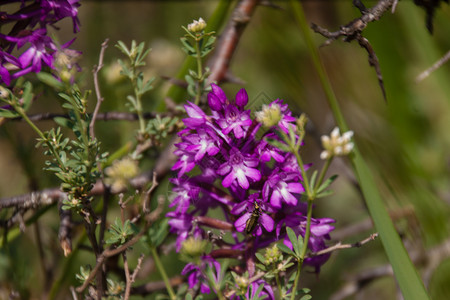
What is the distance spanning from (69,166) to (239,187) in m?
0.32

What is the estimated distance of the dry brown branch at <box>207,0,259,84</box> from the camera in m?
1.49

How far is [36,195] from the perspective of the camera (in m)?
1.21

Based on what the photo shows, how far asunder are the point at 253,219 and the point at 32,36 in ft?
1.85

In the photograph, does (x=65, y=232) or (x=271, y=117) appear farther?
(x=65, y=232)

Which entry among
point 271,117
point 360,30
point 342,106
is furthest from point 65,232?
point 342,106

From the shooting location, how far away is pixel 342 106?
1.90 m

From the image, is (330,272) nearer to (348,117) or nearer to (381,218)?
(348,117)

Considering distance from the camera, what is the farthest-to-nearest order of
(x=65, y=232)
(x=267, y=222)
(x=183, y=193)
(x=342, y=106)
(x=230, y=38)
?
(x=342, y=106), (x=230, y=38), (x=65, y=232), (x=183, y=193), (x=267, y=222)

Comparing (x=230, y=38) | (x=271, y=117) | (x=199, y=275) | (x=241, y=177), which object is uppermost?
(x=271, y=117)

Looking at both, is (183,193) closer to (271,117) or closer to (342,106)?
(271,117)

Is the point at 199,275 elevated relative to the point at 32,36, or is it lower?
lower

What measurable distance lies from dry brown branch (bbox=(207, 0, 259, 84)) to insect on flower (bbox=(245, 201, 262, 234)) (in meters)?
0.68

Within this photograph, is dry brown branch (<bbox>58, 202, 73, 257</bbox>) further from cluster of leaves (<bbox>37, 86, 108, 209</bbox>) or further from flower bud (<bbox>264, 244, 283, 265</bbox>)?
flower bud (<bbox>264, 244, 283, 265</bbox>)

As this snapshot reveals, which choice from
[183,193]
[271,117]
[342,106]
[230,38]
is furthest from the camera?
[342,106]
